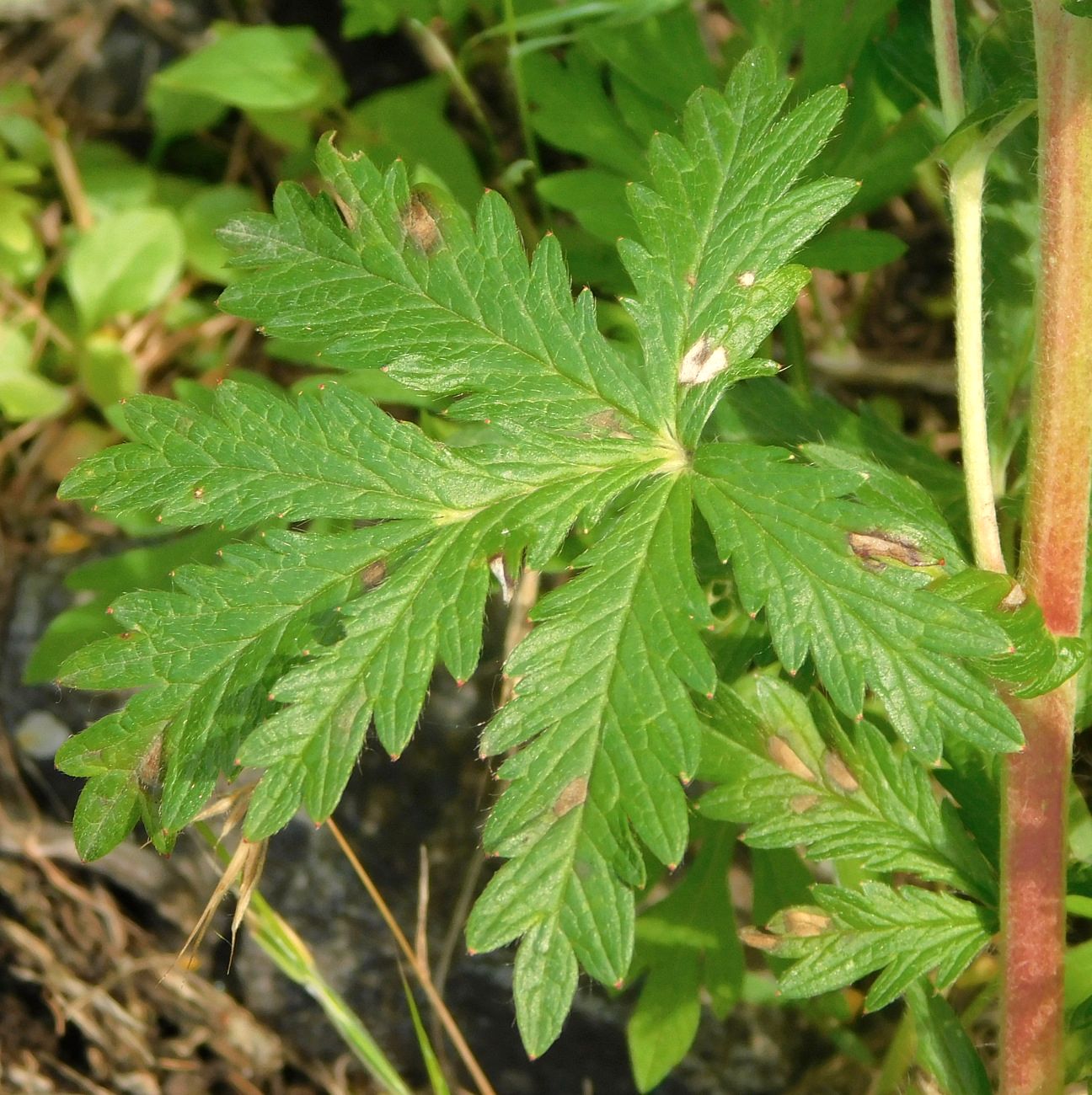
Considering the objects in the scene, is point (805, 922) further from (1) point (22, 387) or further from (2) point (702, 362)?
(1) point (22, 387)

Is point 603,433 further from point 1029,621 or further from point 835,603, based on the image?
point 1029,621

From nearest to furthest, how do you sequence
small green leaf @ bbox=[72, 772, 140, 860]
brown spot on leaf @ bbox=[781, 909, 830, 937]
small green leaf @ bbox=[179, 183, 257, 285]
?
1. small green leaf @ bbox=[72, 772, 140, 860]
2. brown spot on leaf @ bbox=[781, 909, 830, 937]
3. small green leaf @ bbox=[179, 183, 257, 285]

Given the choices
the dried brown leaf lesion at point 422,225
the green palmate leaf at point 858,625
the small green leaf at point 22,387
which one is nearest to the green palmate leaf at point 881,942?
the green palmate leaf at point 858,625

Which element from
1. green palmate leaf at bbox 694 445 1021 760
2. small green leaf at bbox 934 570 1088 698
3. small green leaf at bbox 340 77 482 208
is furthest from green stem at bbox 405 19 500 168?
small green leaf at bbox 934 570 1088 698

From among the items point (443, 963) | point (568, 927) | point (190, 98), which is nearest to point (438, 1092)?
point (443, 963)

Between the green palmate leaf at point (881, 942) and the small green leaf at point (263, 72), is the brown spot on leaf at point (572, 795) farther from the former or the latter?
the small green leaf at point (263, 72)

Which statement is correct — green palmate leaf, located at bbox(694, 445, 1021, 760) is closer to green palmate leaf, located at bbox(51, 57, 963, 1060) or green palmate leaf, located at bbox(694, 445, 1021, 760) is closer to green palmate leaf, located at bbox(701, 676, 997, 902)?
green palmate leaf, located at bbox(51, 57, 963, 1060)
